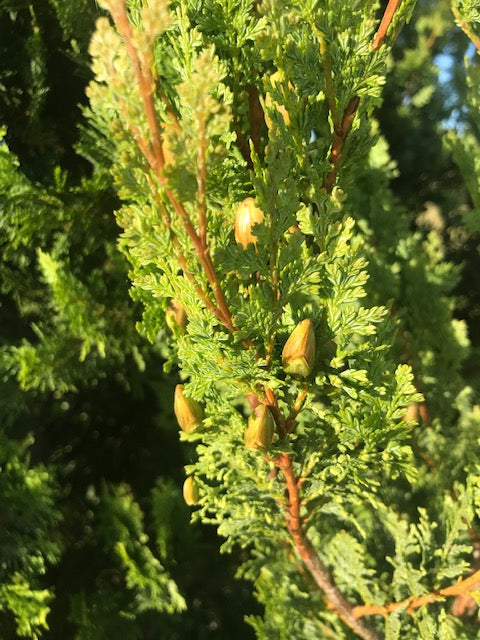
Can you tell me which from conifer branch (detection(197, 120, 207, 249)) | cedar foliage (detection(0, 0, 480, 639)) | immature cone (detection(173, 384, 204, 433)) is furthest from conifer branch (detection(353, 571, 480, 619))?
conifer branch (detection(197, 120, 207, 249))

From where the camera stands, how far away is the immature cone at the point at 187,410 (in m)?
0.93

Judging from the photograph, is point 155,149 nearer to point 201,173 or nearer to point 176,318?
point 201,173

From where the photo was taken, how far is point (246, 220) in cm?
74

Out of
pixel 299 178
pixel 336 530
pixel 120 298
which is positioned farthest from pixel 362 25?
pixel 336 530

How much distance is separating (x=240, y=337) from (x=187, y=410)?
0.25 m

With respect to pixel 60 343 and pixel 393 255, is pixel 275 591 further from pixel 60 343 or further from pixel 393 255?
pixel 393 255

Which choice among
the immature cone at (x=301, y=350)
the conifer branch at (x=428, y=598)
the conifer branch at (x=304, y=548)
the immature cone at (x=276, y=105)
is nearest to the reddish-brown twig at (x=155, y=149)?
the immature cone at (x=301, y=350)

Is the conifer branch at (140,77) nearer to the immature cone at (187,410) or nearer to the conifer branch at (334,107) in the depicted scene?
the conifer branch at (334,107)

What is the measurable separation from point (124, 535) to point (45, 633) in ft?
1.40

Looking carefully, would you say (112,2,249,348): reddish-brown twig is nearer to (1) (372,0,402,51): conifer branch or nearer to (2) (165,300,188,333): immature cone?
(2) (165,300,188,333): immature cone

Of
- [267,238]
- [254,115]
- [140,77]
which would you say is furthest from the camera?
[254,115]

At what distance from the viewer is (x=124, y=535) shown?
1.56 metres

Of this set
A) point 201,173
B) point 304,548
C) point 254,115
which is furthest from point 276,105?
point 304,548

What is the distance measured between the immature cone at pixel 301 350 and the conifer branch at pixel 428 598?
63 cm
